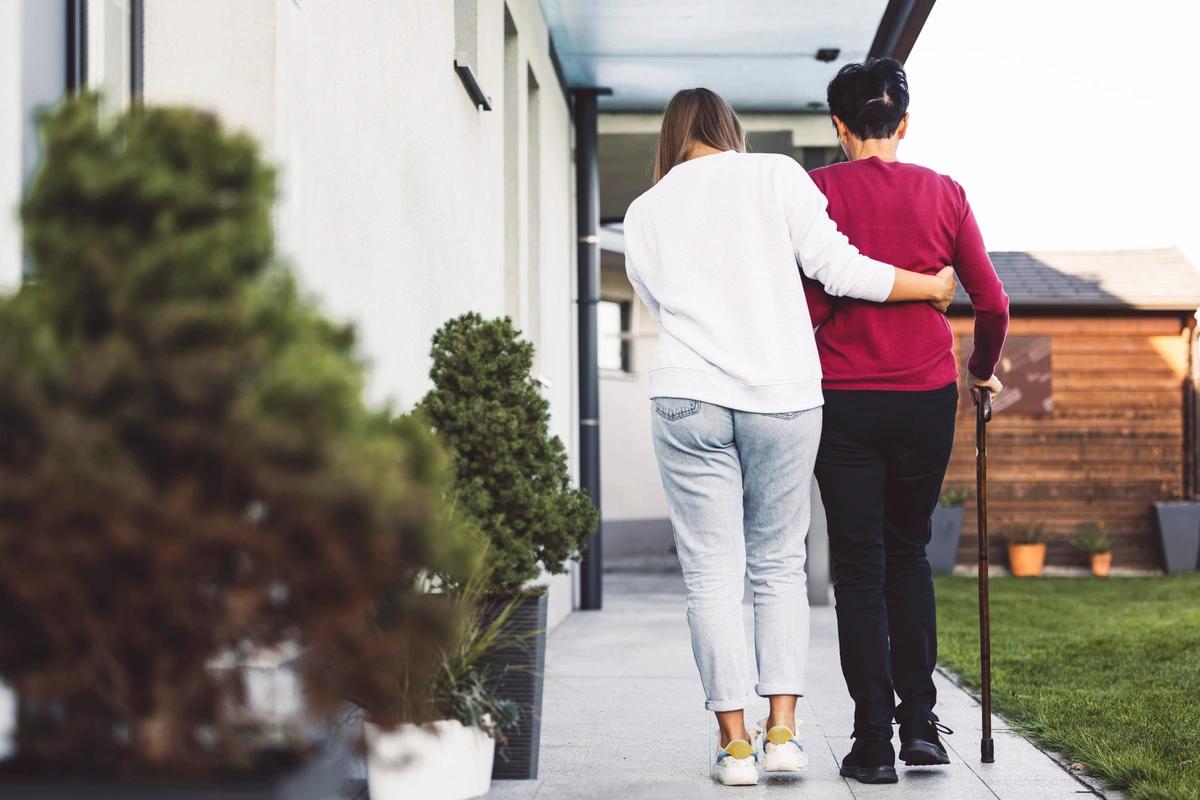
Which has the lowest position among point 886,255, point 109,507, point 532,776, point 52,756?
point 532,776

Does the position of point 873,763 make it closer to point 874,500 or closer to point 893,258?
point 874,500

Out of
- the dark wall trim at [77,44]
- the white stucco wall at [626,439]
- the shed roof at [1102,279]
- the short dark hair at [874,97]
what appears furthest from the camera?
the white stucco wall at [626,439]

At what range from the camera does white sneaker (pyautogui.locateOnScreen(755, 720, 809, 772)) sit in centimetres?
267

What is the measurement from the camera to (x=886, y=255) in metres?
2.75

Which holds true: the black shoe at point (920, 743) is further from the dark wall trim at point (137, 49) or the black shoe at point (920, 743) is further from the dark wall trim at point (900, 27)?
the dark wall trim at point (900, 27)

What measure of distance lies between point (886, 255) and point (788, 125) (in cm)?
572

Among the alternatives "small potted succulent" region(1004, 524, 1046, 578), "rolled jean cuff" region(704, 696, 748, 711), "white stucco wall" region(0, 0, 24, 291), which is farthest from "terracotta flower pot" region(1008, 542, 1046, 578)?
"white stucco wall" region(0, 0, 24, 291)

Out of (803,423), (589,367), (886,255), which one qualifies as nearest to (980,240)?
(886,255)

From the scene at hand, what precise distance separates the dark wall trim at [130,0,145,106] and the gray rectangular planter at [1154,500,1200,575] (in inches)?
423

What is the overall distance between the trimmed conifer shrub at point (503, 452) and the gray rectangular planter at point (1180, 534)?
9.91m

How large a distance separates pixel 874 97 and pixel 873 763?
1401mm

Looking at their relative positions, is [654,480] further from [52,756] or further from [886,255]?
[52,756]

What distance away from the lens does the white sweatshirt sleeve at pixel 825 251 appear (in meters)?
2.65

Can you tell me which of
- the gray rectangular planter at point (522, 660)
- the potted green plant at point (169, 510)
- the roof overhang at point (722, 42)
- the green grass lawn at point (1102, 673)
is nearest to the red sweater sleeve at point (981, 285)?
the green grass lawn at point (1102, 673)
